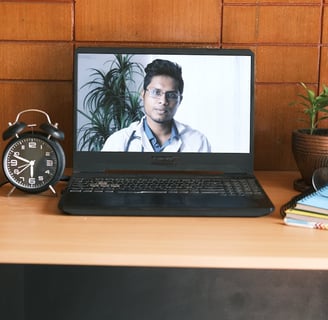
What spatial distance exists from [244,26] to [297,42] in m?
0.16

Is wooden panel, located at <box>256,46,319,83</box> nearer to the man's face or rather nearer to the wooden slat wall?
the wooden slat wall

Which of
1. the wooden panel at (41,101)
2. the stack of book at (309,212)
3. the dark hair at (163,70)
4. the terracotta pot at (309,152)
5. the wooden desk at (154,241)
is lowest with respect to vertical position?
the wooden desk at (154,241)

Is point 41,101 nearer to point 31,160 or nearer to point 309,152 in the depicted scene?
Answer: point 31,160

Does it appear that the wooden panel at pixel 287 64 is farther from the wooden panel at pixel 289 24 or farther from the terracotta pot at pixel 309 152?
the terracotta pot at pixel 309 152

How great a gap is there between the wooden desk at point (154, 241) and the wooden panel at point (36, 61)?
495mm

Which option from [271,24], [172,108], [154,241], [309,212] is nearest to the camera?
[154,241]

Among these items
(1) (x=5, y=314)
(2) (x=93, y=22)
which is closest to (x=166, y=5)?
(2) (x=93, y=22)

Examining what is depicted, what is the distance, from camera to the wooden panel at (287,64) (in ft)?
5.57

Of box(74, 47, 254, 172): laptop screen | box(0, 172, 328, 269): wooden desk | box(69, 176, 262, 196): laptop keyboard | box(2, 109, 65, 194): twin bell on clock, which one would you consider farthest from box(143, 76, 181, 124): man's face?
box(0, 172, 328, 269): wooden desk

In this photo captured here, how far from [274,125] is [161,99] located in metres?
0.38

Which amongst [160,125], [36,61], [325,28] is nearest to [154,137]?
[160,125]

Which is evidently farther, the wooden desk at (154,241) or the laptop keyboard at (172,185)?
the laptop keyboard at (172,185)

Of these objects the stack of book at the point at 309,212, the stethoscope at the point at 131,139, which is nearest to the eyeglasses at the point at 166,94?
the stethoscope at the point at 131,139

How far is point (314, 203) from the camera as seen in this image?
50.1 inches
